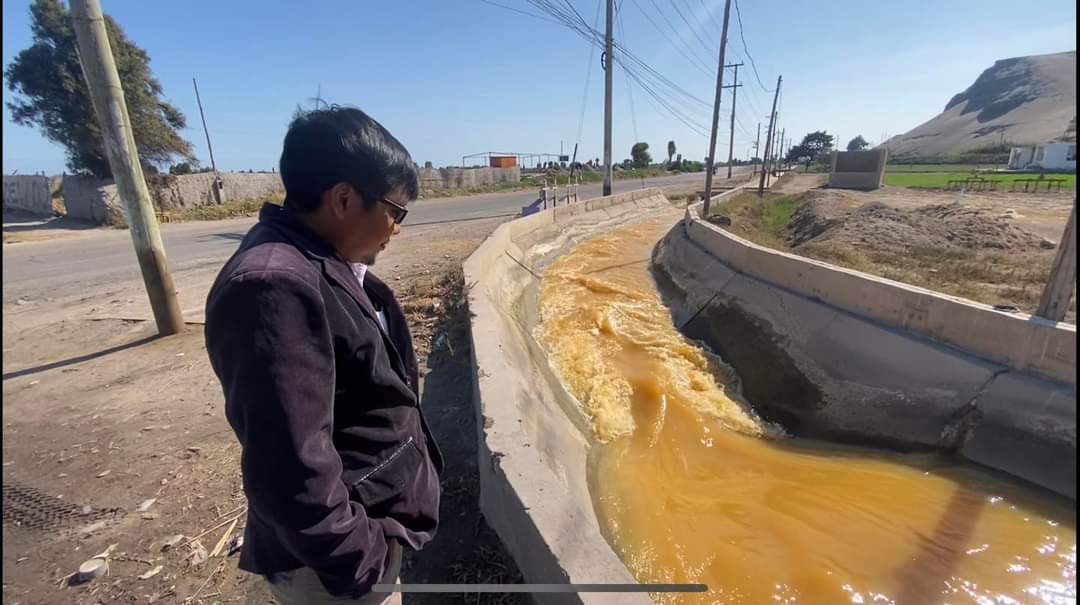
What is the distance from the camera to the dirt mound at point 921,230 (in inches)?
400

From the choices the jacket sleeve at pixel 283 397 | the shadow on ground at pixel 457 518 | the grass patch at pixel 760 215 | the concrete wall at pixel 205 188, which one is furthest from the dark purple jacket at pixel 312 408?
the concrete wall at pixel 205 188

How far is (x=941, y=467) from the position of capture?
4871 mm

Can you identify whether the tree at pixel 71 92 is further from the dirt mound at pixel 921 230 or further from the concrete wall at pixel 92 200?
the dirt mound at pixel 921 230

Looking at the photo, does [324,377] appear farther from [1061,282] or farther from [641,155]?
[641,155]

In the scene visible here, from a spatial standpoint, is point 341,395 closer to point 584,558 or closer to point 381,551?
point 381,551

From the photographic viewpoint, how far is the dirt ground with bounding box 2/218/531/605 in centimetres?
264

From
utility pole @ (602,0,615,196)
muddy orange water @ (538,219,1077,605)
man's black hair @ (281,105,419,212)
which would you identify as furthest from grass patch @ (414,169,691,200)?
man's black hair @ (281,105,419,212)

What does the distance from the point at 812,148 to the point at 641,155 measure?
1478 inches

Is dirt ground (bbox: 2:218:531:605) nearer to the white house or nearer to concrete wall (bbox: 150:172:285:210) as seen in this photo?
concrete wall (bbox: 150:172:285:210)

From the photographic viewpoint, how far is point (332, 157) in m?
1.36

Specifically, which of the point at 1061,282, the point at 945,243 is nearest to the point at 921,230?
the point at 945,243

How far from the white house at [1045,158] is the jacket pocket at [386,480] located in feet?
162

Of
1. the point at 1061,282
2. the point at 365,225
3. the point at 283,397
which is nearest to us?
the point at 283,397

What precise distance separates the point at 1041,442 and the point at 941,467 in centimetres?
79
